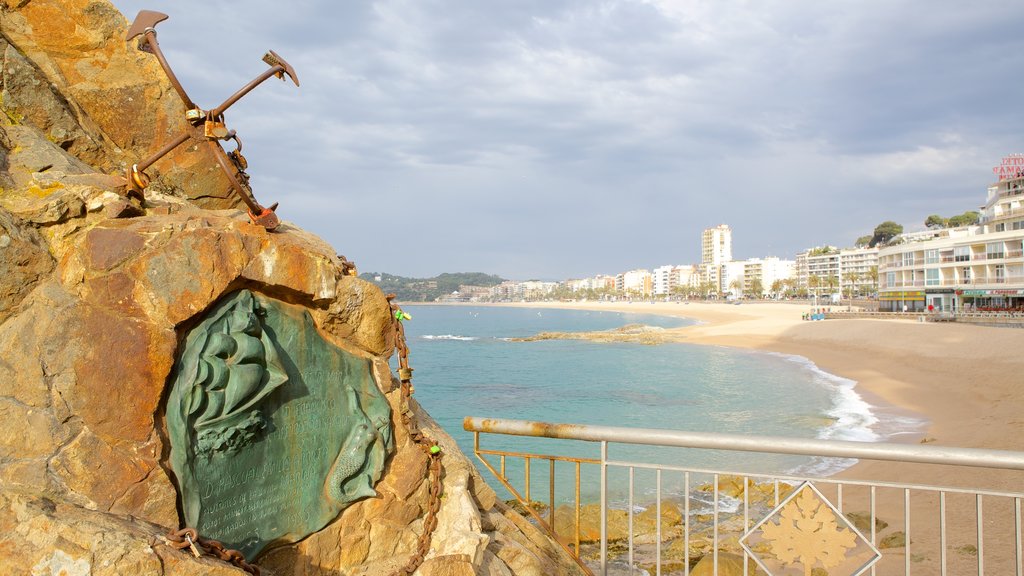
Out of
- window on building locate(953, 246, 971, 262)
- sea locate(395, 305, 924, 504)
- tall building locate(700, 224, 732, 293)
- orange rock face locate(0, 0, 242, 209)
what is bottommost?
sea locate(395, 305, 924, 504)

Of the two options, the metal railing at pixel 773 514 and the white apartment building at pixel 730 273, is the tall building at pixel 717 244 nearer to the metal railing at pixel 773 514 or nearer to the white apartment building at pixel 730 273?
the white apartment building at pixel 730 273

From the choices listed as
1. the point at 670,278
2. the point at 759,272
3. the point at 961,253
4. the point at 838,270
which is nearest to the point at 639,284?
the point at 670,278

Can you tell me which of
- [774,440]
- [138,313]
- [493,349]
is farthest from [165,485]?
[493,349]

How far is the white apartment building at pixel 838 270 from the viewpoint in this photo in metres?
94.4

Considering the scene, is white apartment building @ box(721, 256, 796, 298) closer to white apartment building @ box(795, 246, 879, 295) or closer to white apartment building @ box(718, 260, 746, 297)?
white apartment building @ box(718, 260, 746, 297)

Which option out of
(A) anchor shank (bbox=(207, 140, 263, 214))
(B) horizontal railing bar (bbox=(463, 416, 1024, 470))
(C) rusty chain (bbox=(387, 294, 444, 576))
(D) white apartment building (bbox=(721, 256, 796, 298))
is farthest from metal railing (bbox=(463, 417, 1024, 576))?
(D) white apartment building (bbox=(721, 256, 796, 298))

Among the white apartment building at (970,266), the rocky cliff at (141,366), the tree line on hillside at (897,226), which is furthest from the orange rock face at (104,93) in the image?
the tree line on hillside at (897,226)

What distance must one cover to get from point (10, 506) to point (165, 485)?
537 millimetres

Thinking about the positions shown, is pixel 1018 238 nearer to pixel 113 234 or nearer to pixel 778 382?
pixel 778 382

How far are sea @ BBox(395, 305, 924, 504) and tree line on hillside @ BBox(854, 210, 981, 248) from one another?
5132cm

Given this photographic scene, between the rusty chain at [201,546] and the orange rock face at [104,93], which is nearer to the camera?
the rusty chain at [201,546]

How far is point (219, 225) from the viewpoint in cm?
305

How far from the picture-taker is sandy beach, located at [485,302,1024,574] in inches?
328

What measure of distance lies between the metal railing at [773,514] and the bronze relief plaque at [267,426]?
797 mm
